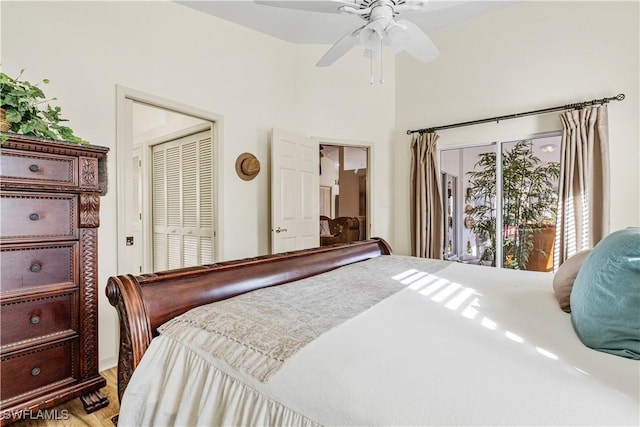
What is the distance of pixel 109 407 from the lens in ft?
5.88

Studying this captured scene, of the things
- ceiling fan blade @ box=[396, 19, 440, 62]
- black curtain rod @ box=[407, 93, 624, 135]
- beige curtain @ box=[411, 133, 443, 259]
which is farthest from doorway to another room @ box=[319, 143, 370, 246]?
ceiling fan blade @ box=[396, 19, 440, 62]

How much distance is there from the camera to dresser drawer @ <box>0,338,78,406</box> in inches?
A: 57.7

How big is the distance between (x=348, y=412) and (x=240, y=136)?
3.08 m

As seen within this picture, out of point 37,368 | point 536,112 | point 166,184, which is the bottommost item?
point 37,368

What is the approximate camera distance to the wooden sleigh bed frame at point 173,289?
3.48 ft

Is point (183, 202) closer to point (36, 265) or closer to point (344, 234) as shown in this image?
point (36, 265)

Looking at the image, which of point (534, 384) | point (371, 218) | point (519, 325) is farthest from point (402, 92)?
point (534, 384)

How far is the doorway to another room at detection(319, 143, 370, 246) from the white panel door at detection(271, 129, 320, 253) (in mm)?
2533

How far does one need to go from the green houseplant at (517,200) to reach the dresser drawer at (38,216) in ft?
12.5

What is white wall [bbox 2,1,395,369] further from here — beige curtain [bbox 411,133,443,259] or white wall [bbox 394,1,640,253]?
beige curtain [bbox 411,133,443,259]

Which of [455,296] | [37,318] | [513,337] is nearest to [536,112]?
[455,296]

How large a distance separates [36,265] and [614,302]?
7.53 feet

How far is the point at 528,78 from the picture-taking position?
3.24m

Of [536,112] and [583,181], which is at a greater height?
[536,112]
